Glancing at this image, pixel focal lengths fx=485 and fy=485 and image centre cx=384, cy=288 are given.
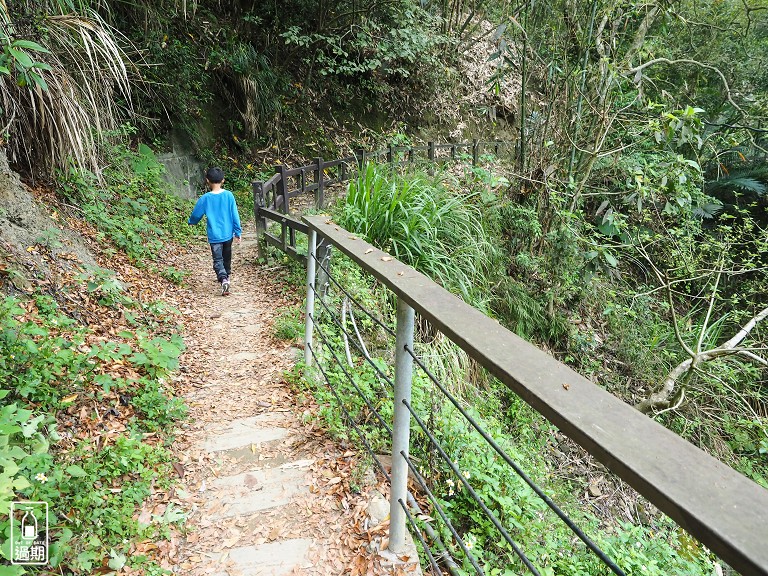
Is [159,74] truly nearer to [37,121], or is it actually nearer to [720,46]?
[37,121]

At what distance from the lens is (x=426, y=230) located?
5668 mm

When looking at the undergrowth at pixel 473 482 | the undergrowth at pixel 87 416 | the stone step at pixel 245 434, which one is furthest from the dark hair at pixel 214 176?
the stone step at pixel 245 434

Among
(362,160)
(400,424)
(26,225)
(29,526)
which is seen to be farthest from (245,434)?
(362,160)

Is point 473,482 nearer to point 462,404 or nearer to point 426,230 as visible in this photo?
point 462,404

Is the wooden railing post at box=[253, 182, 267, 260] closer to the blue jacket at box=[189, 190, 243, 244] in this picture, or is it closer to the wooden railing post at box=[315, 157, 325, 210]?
the blue jacket at box=[189, 190, 243, 244]

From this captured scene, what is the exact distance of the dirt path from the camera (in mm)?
2209

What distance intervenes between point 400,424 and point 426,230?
13.0ft

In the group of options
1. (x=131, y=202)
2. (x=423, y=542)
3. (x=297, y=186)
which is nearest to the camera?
(x=423, y=542)

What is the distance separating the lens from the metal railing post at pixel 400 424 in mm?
1802

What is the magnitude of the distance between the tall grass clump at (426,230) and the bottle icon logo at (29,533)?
391 centimetres

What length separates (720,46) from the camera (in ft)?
40.8

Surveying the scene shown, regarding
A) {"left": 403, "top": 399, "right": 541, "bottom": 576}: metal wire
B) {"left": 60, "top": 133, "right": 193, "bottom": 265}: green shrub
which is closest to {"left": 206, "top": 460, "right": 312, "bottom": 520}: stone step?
{"left": 403, "top": 399, "right": 541, "bottom": 576}: metal wire

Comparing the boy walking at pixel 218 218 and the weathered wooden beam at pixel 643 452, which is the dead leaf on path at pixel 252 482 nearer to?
the weathered wooden beam at pixel 643 452

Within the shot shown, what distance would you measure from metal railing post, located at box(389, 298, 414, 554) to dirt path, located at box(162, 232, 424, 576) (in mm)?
157
